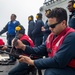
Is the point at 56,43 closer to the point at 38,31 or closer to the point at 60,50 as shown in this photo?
the point at 60,50

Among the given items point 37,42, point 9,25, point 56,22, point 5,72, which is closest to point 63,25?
point 56,22

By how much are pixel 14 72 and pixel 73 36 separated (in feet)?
8.21

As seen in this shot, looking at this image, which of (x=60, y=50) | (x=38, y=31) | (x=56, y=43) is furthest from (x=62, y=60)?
(x=38, y=31)

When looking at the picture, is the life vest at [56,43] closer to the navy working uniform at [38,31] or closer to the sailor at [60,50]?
the sailor at [60,50]

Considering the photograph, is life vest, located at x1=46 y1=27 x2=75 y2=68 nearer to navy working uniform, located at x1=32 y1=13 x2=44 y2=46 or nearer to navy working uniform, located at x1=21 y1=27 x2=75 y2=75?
navy working uniform, located at x1=21 y1=27 x2=75 y2=75

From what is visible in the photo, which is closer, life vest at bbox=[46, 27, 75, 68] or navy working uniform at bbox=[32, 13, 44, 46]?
life vest at bbox=[46, 27, 75, 68]

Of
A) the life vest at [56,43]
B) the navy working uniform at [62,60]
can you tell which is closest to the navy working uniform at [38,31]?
the life vest at [56,43]

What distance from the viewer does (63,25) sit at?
3.55 metres

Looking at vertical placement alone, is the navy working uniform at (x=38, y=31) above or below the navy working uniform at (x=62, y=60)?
below

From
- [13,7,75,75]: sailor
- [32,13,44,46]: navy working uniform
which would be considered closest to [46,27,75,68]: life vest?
[13,7,75,75]: sailor

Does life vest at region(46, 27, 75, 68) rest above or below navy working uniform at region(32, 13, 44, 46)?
above

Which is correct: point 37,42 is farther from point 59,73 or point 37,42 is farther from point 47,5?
point 59,73

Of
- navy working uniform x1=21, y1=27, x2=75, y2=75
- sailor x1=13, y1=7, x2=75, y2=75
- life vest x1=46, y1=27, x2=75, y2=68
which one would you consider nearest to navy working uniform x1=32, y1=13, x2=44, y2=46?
life vest x1=46, y1=27, x2=75, y2=68

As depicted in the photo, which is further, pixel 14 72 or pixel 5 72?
pixel 5 72
